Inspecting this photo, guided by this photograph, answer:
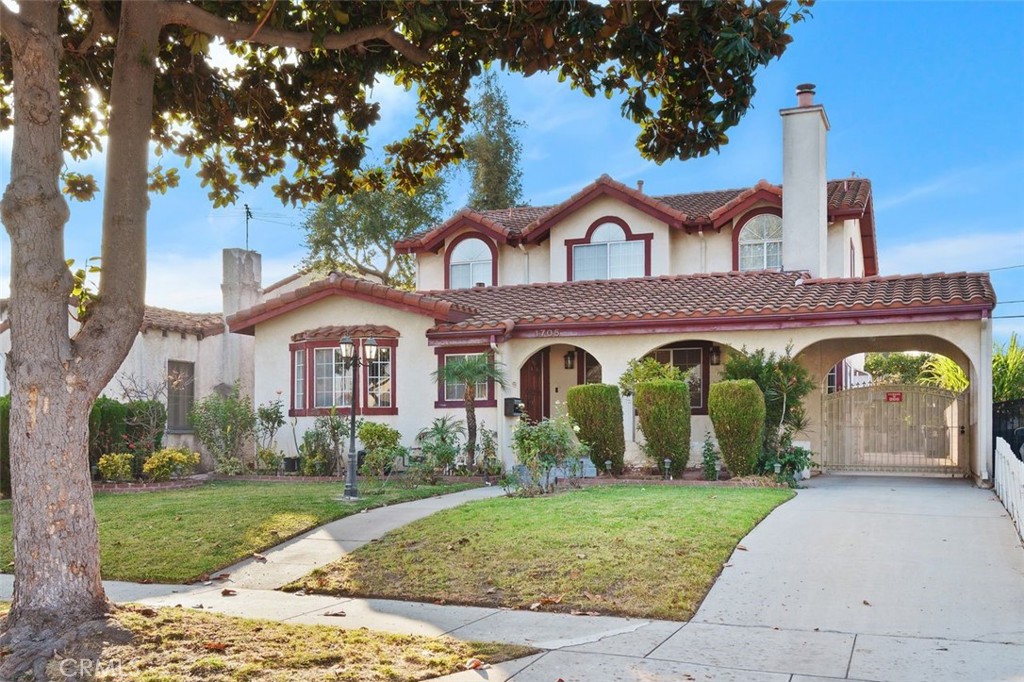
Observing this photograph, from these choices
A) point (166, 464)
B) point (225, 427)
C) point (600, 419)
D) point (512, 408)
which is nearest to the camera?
point (600, 419)

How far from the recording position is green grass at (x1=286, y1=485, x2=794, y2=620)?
845 centimetres

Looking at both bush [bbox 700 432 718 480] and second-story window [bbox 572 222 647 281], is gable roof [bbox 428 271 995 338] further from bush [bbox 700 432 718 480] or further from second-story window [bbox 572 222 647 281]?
bush [bbox 700 432 718 480]

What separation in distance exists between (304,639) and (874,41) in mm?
12211

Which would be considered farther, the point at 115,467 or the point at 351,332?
the point at 351,332

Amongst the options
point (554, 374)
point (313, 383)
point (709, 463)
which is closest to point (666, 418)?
point (709, 463)

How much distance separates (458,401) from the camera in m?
19.4

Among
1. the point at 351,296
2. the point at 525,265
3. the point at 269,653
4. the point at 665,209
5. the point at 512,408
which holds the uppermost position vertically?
the point at 665,209

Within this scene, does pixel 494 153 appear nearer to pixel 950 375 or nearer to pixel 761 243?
pixel 761 243

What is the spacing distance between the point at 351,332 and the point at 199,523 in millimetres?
8138

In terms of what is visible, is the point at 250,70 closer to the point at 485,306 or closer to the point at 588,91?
the point at 588,91

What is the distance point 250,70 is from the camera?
1154 centimetres

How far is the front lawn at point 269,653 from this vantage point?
631cm

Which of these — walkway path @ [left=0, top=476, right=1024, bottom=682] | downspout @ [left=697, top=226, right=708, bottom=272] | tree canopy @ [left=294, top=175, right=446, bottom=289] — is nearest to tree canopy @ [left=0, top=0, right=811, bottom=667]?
walkway path @ [left=0, top=476, right=1024, bottom=682]

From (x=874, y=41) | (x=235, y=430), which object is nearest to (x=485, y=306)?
(x=235, y=430)
